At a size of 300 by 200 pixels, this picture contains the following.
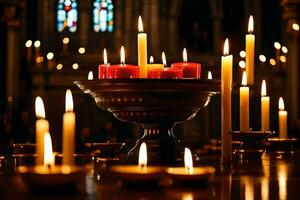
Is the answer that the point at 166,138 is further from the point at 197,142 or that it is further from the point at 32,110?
the point at 32,110

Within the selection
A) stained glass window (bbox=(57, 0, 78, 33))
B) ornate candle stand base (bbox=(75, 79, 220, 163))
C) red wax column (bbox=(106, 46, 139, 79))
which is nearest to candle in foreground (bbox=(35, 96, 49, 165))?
ornate candle stand base (bbox=(75, 79, 220, 163))

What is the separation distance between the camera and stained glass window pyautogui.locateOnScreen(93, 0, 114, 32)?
16.3 m

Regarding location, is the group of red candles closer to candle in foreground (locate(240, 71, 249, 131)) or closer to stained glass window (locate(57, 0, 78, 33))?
candle in foreground (locate(240, 71, 249, 131))

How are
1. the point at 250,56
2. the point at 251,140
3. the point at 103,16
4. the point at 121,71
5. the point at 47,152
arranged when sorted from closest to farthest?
the point at 47,152
the point at 121,71
the point at 251,140
the point at 250,56
the point at 103,16

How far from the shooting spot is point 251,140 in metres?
2.62

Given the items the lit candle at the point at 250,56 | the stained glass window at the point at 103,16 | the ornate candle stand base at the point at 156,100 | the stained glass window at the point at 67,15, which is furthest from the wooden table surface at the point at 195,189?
the stained glass window at the point at 67,15

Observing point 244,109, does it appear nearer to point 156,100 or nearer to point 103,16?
point 156,100

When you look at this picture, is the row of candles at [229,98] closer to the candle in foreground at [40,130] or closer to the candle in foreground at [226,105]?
the candle in foreground at [226,105]

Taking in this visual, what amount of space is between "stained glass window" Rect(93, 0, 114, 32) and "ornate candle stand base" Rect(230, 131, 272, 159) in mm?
13557

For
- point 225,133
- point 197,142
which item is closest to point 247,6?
point 197,142

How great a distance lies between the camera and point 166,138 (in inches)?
101

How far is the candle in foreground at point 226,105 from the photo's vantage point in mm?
2574

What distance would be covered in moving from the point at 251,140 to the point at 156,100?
497 millimetres

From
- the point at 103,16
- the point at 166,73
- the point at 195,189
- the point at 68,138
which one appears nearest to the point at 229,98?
the point at 166,73
